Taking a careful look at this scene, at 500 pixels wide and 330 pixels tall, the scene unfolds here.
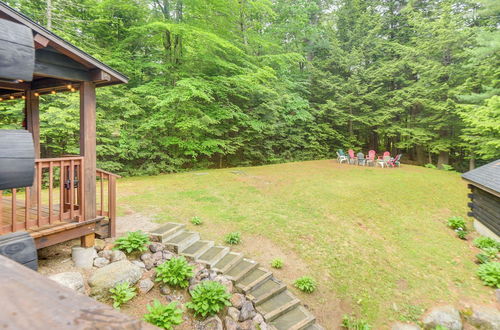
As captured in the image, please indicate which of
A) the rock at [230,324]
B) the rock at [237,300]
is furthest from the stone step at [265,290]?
the rock at [230,324]

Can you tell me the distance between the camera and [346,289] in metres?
4.94

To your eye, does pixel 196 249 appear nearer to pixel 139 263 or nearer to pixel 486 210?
pixel 139 263

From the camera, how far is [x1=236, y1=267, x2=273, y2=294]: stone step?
Result: 14.7 ft

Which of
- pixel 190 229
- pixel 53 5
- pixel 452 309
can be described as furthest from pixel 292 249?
pixel 53 5

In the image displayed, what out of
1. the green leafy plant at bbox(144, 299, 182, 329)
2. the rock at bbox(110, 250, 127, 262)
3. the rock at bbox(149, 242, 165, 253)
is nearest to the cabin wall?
the green leafy plant at bbox(144, 299, 182, 329)

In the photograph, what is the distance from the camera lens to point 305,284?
4.80 metres

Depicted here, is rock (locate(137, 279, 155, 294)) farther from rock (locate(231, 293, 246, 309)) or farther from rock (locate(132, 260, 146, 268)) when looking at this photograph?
rock (locate(231, 293, 246, 309))

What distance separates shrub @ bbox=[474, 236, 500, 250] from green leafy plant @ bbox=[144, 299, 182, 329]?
25.2ft

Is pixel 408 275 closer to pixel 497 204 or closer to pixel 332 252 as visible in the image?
pixel 332 252

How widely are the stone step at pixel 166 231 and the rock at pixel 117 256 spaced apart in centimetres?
88

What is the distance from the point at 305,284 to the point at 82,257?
3.85 metres

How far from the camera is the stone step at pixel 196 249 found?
16.3 feet

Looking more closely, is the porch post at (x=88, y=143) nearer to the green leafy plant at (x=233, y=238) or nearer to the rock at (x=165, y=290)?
the rock at (x=165, y=290)

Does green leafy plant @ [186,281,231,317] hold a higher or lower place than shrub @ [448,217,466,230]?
lower
